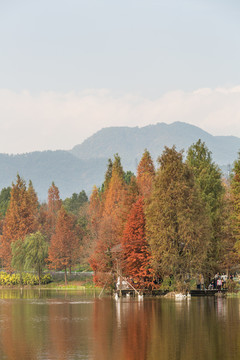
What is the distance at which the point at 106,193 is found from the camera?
363 feet

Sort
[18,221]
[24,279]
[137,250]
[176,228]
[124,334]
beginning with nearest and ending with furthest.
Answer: [124,334] → [176,228] → [137,250] → [24,279] → [18,221]

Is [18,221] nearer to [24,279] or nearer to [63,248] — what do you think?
[24,279]

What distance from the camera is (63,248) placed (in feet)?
322

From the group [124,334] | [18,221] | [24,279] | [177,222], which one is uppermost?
[18,221]

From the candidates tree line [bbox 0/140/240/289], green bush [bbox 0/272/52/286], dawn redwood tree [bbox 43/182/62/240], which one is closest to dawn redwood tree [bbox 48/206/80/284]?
green bush [bbox 0/272/52/286]

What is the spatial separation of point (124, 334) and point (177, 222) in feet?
97.1

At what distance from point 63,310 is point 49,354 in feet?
74.7

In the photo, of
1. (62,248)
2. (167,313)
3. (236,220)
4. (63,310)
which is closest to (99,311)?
(63,310)

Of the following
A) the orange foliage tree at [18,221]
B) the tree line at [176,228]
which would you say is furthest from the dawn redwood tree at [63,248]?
the tree line at [176,228]

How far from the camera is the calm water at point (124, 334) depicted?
22188 millimetres

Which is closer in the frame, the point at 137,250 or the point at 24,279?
the point at 137,250

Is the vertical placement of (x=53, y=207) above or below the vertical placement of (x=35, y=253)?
above

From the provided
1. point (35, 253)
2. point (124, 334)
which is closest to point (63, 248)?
point (35, 253)

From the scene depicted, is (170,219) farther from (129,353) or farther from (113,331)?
(129,353)
